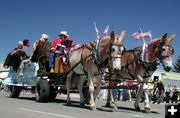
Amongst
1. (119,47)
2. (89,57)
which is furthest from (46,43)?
(119,47)

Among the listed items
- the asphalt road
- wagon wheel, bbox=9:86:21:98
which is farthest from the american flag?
wagon wheel, bbox=9:86:21:98

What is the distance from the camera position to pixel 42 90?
12.7 meters

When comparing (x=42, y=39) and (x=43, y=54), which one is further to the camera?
(x=42, y=39)

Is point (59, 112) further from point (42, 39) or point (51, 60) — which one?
point (42, 39)

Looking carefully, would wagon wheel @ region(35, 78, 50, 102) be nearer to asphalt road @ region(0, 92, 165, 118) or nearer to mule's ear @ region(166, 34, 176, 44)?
asphalt road @ region(0, 92, 165, 118)

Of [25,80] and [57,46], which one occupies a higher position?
[57,46]

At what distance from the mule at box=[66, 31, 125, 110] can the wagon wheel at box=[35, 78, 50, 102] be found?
1310mm

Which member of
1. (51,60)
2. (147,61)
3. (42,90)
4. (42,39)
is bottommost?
(42,90)

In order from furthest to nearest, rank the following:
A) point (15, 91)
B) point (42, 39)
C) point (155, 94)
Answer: point (155, 94) → point (15, 91) → point (42, 39)

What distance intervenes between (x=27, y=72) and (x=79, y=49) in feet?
11.9

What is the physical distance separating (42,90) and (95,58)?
125 inches

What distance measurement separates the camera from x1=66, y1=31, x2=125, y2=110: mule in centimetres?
995

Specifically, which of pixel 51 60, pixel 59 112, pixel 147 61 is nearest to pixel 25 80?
pixel 51 60

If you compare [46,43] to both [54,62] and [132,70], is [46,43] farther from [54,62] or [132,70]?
[132,70]
